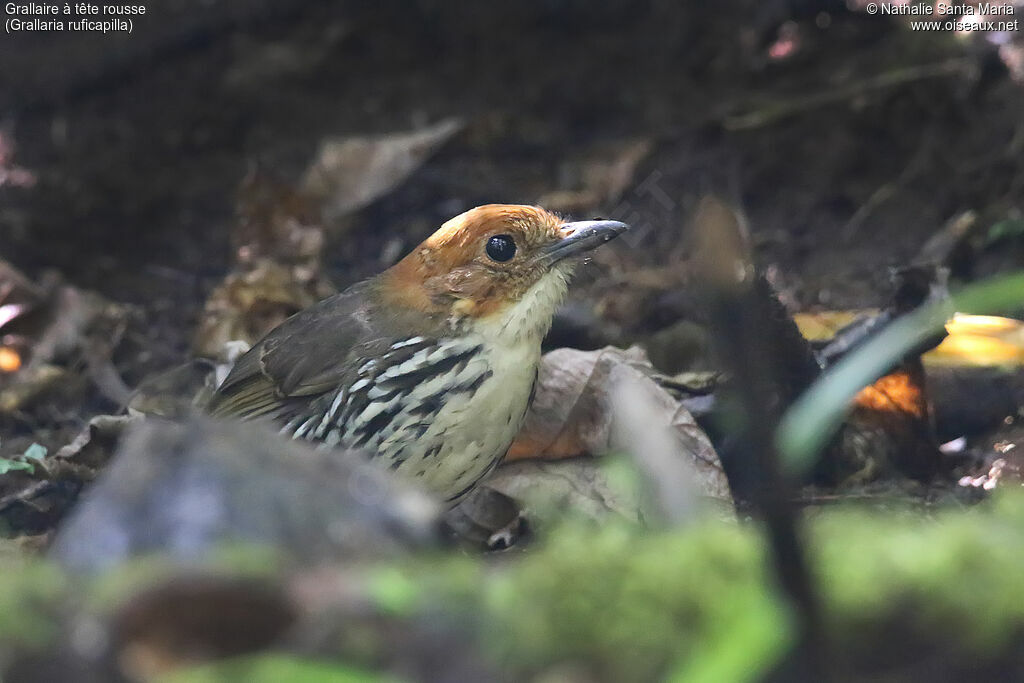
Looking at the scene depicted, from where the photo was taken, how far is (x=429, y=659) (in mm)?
1293

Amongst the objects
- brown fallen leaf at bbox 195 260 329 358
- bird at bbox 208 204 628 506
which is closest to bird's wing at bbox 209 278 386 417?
bird at bbox 208 204 628 506

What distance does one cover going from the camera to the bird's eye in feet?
11.4

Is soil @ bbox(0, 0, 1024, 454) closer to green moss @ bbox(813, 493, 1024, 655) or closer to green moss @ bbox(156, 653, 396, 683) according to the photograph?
green moss @ bbox(813, 493, 1024, 655)

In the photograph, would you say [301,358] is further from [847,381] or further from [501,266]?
[847,381]

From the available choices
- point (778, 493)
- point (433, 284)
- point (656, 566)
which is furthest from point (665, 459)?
point (433, 284)

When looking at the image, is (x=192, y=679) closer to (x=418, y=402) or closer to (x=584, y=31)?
(x=418, y=402)

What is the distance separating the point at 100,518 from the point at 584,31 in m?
5.76

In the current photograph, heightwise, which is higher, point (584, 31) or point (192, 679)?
point (584, 31)

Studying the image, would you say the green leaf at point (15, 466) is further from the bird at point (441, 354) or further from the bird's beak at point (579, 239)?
the bird's beak at point (579, 239)

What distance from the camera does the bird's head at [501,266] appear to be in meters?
3.44

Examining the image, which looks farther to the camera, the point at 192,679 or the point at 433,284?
the point at 433,284

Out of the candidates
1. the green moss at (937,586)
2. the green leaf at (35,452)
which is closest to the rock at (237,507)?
the green moss at (937,586)

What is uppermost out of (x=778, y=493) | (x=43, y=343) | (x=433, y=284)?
(x=778, y=493)

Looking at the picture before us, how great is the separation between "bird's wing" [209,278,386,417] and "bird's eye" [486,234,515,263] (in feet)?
1.31
